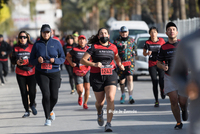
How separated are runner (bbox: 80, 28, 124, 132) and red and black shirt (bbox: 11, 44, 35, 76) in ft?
7.35

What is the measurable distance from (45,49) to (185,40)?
573 cm

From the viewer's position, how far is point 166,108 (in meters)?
11.2

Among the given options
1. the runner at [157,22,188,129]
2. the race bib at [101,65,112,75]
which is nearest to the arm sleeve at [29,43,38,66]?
the race bib at [101,65,112,75]

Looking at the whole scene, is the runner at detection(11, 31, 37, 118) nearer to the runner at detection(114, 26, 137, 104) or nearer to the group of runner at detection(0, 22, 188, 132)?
the group of runner at detection(0, 22, 188, 132)

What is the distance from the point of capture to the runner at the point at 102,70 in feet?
27.0

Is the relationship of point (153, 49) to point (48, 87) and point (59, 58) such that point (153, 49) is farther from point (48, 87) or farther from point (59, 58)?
point (48, 87)

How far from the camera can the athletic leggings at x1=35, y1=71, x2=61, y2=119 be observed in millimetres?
9023

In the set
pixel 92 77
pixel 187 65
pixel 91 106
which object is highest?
pixel 187 65

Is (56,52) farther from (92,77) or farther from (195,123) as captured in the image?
(195,123)

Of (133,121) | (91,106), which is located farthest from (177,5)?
(133,121)

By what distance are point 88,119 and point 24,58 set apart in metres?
2.02

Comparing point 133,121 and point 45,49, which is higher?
point 45,49

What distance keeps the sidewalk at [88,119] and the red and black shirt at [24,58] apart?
3.25 feet

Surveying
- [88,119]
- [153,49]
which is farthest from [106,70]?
[153,49]
